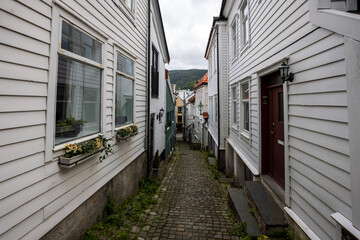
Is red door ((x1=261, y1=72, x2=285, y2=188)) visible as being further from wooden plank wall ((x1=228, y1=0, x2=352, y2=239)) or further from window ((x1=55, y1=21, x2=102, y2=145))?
window ((x1=55, y1=21, x2=102, y2=145))

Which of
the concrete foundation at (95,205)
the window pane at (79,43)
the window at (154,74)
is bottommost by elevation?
the concrete foundation at (95,205)

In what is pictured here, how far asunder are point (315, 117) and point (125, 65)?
424 centimetres

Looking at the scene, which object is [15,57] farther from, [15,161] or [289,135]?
[289,135]

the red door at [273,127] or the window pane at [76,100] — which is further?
the red door at [273,127]

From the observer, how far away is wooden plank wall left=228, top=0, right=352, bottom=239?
204 cm

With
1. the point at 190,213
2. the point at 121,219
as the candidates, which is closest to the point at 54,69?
the point at 121,219

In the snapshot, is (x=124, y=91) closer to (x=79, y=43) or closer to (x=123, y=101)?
(x=123, y=101)

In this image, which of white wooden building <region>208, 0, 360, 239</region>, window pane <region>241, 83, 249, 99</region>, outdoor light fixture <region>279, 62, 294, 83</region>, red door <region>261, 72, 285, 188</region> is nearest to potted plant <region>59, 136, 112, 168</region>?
white wooden building <region>208, 0, 360, 239</region>

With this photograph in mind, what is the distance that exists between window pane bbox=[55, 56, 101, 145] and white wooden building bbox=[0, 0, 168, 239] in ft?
0.05

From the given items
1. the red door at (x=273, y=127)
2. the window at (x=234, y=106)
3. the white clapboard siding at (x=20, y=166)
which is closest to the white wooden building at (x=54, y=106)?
the white clapboard siding at (x=20, y=166)

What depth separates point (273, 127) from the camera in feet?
14.5

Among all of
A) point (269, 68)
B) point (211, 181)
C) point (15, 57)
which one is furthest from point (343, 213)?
point (211, 181)

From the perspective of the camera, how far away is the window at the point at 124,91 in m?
4.44

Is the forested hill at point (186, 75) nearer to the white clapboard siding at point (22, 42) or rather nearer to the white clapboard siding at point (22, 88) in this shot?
the white clapboard siding at point (22, 42)
